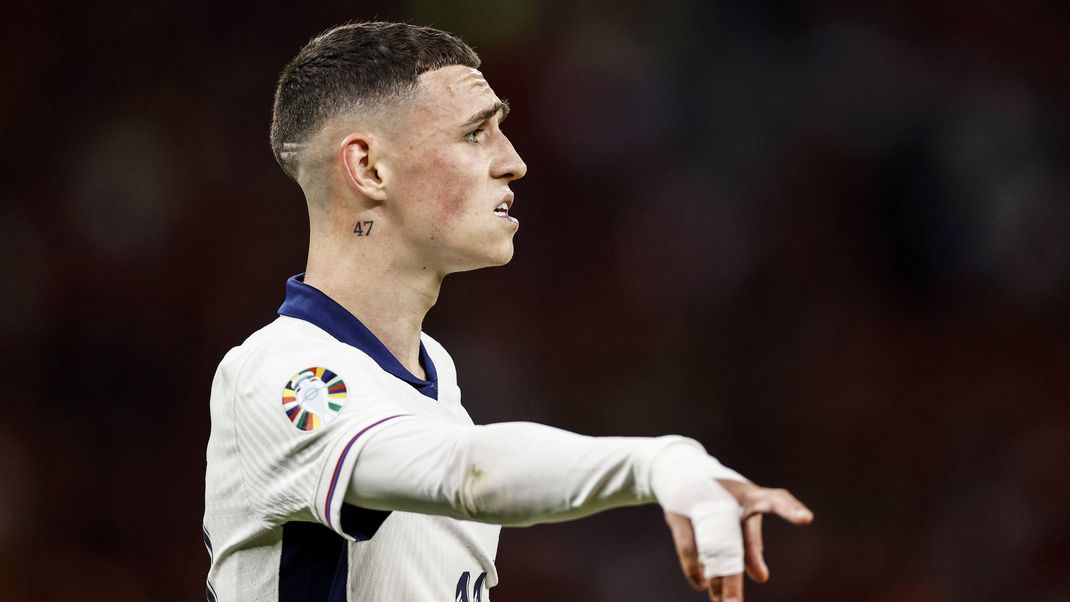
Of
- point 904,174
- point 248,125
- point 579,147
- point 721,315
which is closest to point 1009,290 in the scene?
point 904,174

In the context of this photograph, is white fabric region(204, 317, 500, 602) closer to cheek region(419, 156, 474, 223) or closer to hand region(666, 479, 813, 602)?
cheek region(419, 156, 474, 223)

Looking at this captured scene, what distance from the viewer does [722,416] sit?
429 centimetres

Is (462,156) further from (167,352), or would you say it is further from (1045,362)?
(1045,362)

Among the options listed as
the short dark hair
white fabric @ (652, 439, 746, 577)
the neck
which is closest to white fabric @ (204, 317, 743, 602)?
white fabric @ (652, 439, 746, 577)

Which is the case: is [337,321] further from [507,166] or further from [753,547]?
[753,547]

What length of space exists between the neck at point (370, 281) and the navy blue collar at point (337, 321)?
0.03 m

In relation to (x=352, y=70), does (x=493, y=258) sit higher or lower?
lower

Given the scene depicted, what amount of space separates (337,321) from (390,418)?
17.5 inches

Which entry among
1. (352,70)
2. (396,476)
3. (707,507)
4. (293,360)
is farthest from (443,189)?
(707,507)

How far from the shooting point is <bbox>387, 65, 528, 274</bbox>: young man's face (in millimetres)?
1896

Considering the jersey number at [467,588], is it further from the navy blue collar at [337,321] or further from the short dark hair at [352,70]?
the short dark hair at [352,70]

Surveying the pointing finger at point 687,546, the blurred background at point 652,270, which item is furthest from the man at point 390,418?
the blurred background at point 652,270

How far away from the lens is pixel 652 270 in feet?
14.4

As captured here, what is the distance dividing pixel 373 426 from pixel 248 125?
320cm
